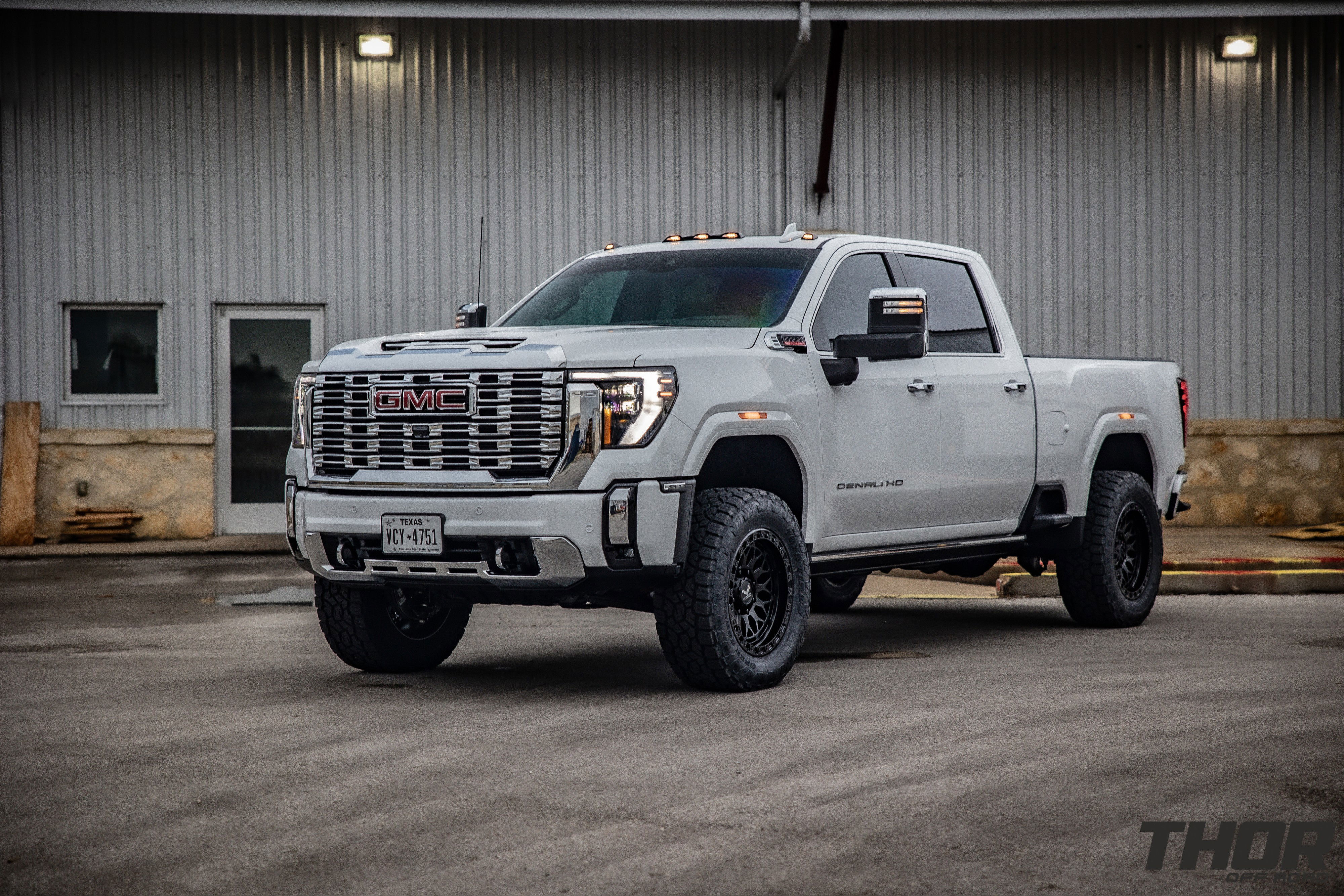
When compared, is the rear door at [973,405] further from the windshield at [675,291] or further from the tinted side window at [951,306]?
the windshield at [675,291]

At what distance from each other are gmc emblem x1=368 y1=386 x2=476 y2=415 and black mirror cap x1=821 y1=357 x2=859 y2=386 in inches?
69.6

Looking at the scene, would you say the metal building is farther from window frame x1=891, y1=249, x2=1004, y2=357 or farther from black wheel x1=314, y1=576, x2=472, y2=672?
black wheel x1=314, y1=576, x2=472, y2=672

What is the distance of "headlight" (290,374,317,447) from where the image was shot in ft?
23.9

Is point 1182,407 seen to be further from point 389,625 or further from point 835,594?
point 389,625

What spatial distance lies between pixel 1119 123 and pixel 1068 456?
33.3ft

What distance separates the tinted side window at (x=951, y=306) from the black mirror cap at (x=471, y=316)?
2.30m

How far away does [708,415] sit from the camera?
6746 millimetres

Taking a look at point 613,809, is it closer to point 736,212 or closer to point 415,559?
point 415,559

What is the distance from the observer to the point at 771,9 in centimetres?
1658

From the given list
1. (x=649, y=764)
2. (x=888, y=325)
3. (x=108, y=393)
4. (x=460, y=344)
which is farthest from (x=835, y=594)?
(x=108, y=393)

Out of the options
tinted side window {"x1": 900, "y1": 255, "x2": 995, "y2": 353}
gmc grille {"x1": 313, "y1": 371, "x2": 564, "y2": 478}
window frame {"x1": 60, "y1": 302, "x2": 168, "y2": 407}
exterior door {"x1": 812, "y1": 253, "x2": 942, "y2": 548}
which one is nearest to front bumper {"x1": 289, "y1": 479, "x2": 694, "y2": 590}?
gmc grille {"x1": 313, "y1": 371, "x2": 564, "y2": 478}

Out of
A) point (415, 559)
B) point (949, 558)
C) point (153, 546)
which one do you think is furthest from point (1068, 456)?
point (153, 546)

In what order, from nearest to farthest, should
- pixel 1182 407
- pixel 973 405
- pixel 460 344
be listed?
1. pixel 460 344
2. pixel 973 405
3. pixel 1182 407

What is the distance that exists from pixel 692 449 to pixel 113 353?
12558 mm
